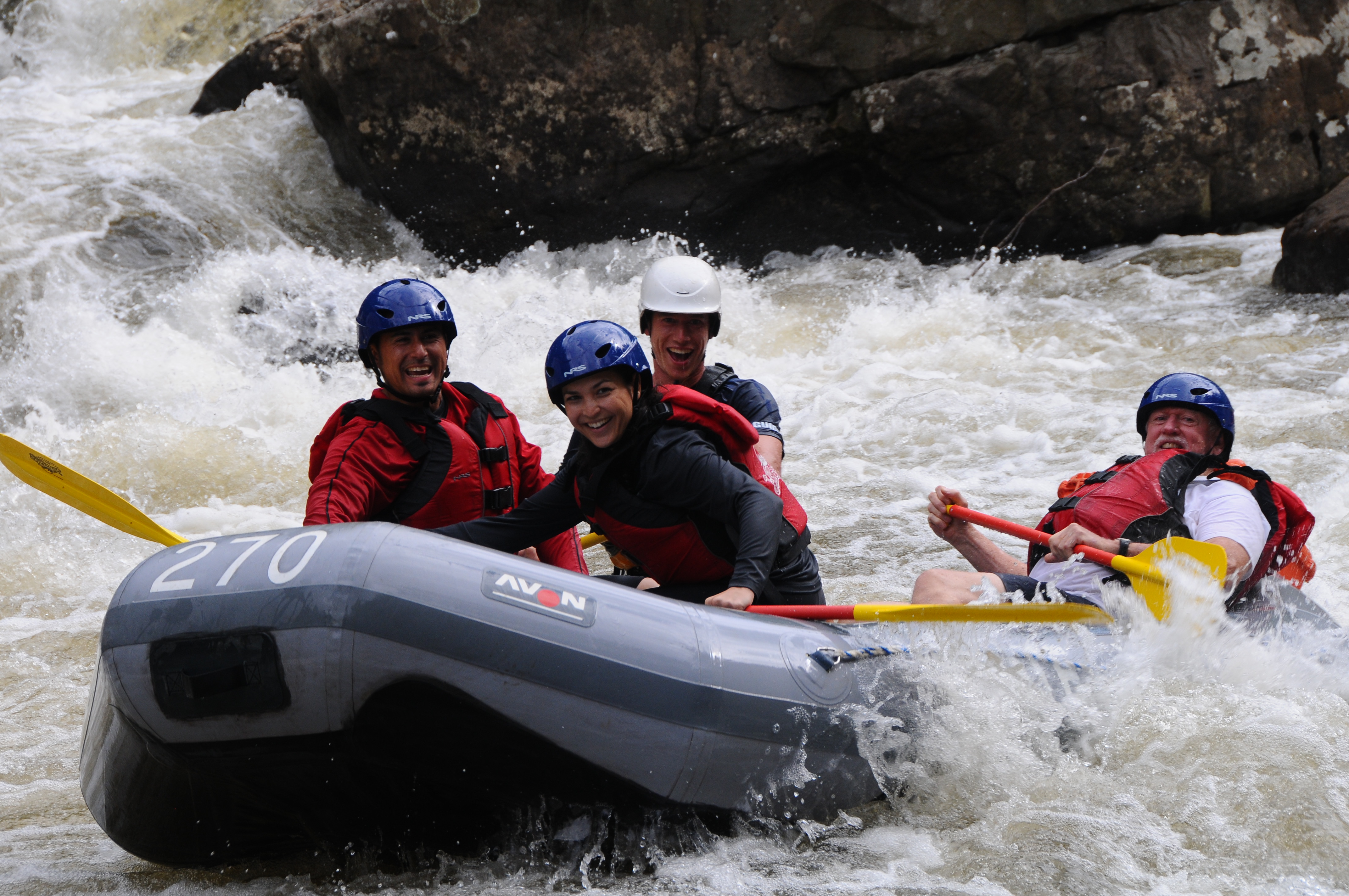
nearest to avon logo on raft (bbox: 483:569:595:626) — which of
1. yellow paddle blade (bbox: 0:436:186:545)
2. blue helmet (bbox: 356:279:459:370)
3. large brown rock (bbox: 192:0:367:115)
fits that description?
blue helmet (bbox: 356:279:459:370)

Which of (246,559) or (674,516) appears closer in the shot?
(246,559)

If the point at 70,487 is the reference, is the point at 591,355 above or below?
above

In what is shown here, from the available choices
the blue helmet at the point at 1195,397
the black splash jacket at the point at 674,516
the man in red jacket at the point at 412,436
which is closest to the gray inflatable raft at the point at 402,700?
the black splash jacket at the point at 674,516

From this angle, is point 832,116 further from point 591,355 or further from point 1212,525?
point 591,355

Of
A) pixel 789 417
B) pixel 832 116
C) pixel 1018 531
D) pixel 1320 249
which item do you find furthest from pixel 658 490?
pixel 832 116

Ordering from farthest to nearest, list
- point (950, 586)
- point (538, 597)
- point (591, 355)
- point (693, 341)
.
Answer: point (693, 341), point (950, 586), point (591, 355), point (538, 597)

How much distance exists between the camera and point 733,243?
29.7ft

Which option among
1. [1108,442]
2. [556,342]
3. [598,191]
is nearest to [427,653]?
[556,342]

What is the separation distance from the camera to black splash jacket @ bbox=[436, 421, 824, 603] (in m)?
2.76

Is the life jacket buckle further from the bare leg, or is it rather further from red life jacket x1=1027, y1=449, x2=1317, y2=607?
red life jacket x1=1027, y1=449, x2=1317, y2=607

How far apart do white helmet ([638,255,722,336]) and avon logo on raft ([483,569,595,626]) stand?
57.4 inches

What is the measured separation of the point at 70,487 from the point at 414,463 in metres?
0.93

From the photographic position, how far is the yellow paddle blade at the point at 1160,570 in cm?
295

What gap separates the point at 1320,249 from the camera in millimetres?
7090
